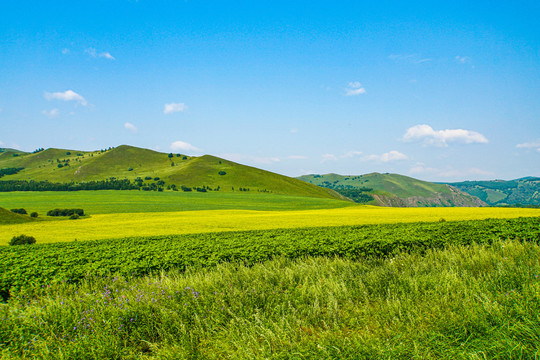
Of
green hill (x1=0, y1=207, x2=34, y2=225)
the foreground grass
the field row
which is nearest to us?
the foreground grass

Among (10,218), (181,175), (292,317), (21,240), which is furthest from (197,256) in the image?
(181,175)

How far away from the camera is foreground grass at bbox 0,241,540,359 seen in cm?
402

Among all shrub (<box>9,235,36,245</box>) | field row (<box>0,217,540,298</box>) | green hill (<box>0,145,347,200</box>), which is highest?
green hill (<box>0,145,347,200</box>)

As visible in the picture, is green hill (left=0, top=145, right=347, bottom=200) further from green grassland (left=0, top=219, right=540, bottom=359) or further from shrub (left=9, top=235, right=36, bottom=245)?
green grassland (left=0, top=219, right=540, bottom=359)

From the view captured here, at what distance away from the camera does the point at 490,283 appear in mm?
5836

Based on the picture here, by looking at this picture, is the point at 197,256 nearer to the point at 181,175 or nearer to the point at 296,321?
the point at 296,321

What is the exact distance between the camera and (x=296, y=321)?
521 cm

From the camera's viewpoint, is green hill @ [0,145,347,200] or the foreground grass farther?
green hill @ [0,145,347,200]

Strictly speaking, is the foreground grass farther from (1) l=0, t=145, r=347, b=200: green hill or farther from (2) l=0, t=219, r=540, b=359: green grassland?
(1) l=0, t=145, r=347, b=200: green hill

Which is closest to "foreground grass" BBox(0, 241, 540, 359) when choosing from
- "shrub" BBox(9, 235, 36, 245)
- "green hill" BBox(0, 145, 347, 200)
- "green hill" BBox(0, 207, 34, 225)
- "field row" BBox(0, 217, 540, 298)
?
"field row" BBox(0, 217, 540, 298)

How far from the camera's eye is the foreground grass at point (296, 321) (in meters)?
4.02

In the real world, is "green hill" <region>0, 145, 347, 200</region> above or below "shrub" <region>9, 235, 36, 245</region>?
above

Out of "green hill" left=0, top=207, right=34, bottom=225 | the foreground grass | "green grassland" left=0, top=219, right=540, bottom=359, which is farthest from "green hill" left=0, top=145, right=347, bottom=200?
the foreground grass

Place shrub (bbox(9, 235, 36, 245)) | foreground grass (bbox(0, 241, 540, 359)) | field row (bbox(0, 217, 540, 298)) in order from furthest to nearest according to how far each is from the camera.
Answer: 1. shrub (bbox(9, 235, 36, 245))
2. field row (bbox(0, 217, 540, 298))
3. foreground grass (bbox(0, 241, 540, 359))
